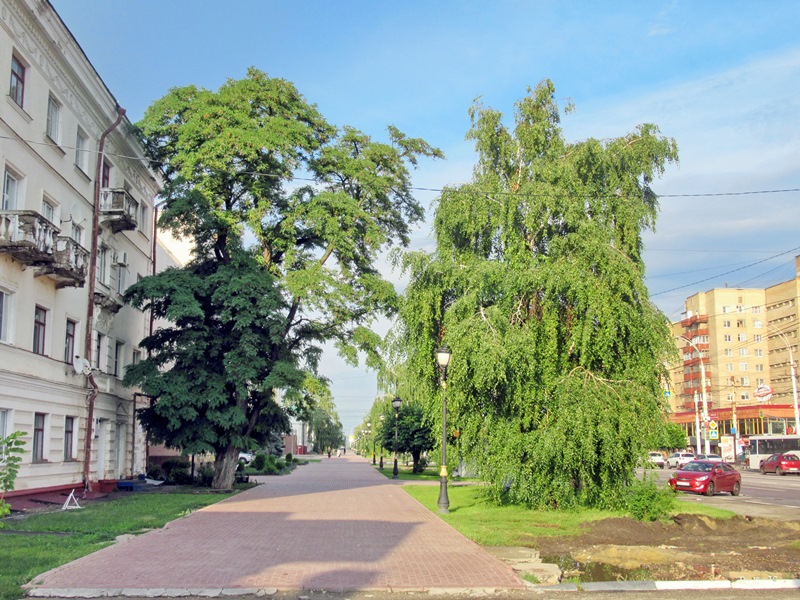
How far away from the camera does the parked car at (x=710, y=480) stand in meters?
29.9

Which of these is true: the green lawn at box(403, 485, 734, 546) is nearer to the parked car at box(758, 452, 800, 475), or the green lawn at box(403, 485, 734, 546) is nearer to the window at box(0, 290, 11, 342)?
the window at box(0, 290, 11, 342)

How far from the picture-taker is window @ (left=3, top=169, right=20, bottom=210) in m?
19.9

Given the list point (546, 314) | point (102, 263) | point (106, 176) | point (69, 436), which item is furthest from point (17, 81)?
point (546, 314)

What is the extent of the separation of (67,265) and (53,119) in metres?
A: 4.92

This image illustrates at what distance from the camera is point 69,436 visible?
80.5ft

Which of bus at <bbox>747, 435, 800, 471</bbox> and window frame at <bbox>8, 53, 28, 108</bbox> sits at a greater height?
window frame at <bbox>8, 53, 28, 108</bbox>

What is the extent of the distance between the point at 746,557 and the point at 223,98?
23579mm

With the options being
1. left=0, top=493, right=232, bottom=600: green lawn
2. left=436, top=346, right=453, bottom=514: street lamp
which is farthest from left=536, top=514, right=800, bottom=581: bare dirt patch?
left=0, top=493, right=232, bottom=600: green lawn

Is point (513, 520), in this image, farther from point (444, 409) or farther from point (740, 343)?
point (740, 343)

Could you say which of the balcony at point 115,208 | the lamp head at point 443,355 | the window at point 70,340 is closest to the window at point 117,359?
the window at point 70,340

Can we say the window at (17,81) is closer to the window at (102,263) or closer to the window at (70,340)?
the window at (70,340)

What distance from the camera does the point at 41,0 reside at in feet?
66.8

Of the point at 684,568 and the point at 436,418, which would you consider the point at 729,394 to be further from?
the point at 684,568

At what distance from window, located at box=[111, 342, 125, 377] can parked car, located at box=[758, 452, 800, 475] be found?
45.3 metres
